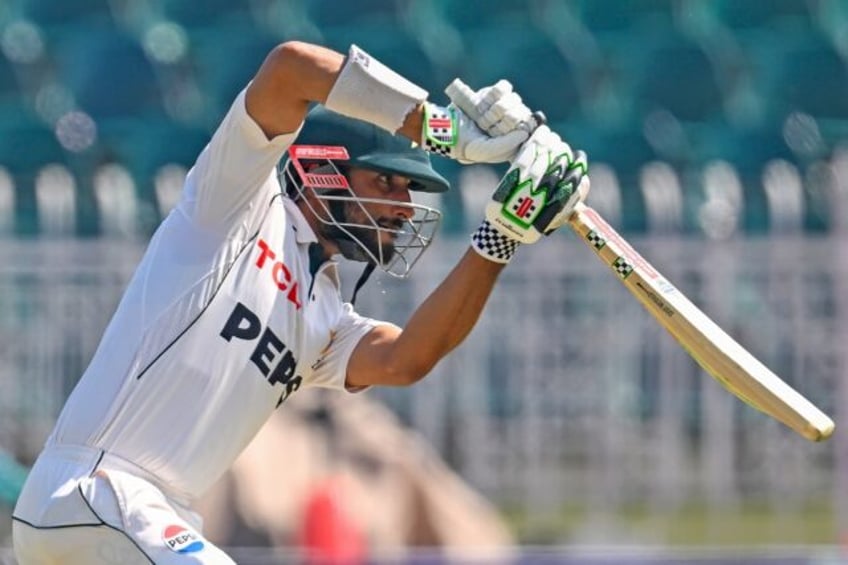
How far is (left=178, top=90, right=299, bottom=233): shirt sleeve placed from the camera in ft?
11.2

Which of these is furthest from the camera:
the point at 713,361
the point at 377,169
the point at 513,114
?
the point at 377,169

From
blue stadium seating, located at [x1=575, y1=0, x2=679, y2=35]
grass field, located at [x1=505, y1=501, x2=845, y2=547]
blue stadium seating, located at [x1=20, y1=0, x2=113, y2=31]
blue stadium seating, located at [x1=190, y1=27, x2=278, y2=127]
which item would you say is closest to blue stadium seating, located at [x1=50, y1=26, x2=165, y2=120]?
blue stadium seating, located at [x1=190, y1=27, x2=278, y2=127]

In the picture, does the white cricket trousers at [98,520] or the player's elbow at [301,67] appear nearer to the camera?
the player's elbow at [301,67]

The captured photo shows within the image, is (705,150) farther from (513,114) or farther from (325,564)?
(513,114)

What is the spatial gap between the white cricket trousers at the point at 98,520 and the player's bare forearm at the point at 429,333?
589mm

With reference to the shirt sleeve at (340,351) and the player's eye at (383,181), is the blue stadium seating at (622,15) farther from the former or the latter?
the player's eye at (383,181)

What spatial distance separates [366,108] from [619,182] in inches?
197

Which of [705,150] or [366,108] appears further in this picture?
[705,150]

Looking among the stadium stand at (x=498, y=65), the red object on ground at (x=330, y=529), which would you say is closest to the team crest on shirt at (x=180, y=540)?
the red object on ground at (x=330, y=529)

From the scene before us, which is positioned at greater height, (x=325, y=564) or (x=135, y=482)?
(x=135, y=482)

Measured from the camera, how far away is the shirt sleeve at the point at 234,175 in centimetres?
340

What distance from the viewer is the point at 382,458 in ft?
26.4

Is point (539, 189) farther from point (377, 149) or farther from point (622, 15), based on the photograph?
point (622, 15)

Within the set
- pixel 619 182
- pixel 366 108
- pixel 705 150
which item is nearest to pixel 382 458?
pixel 619 182
